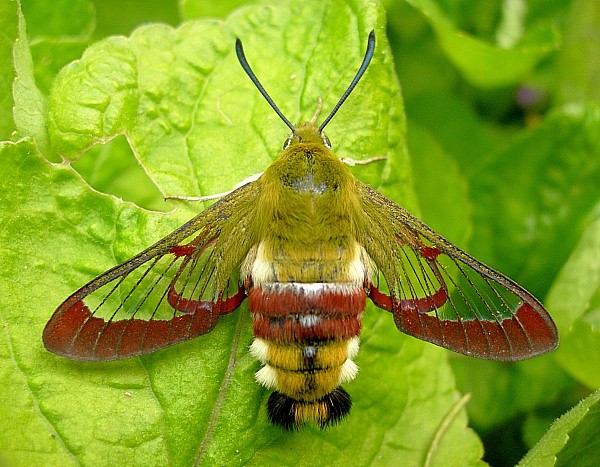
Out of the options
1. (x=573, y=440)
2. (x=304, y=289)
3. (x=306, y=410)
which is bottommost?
(x=573, y=440)

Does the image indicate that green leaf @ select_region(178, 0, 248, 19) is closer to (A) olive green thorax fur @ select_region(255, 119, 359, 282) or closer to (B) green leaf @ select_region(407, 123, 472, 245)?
(B) green leaf @ select_region(407, 123, 472, 245)

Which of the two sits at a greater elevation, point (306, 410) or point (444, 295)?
point (444, 295)

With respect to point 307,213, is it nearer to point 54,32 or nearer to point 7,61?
point 7,61

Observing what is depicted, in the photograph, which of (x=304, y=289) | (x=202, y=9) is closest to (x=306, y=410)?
(x=304, y=289)

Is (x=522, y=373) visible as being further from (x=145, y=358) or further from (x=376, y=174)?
(x=145, y=358)

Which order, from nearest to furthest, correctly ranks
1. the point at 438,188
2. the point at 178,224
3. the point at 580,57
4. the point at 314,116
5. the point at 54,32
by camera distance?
the point at 178,224, the point at 314,116, the point at 54,32, the point at 438,188, the point at 580,57

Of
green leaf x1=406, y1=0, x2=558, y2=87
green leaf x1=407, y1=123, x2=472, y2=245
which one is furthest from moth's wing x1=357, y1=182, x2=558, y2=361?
A: green leaf x1=406, y1=0, x2=558, y2=87

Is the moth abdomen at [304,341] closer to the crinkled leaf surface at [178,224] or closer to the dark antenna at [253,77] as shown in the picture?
the crinkled leaf surface at [178,224]

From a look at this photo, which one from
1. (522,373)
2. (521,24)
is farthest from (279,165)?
(521,24)

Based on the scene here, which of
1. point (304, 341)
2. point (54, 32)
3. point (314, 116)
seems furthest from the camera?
point (54, 32)
